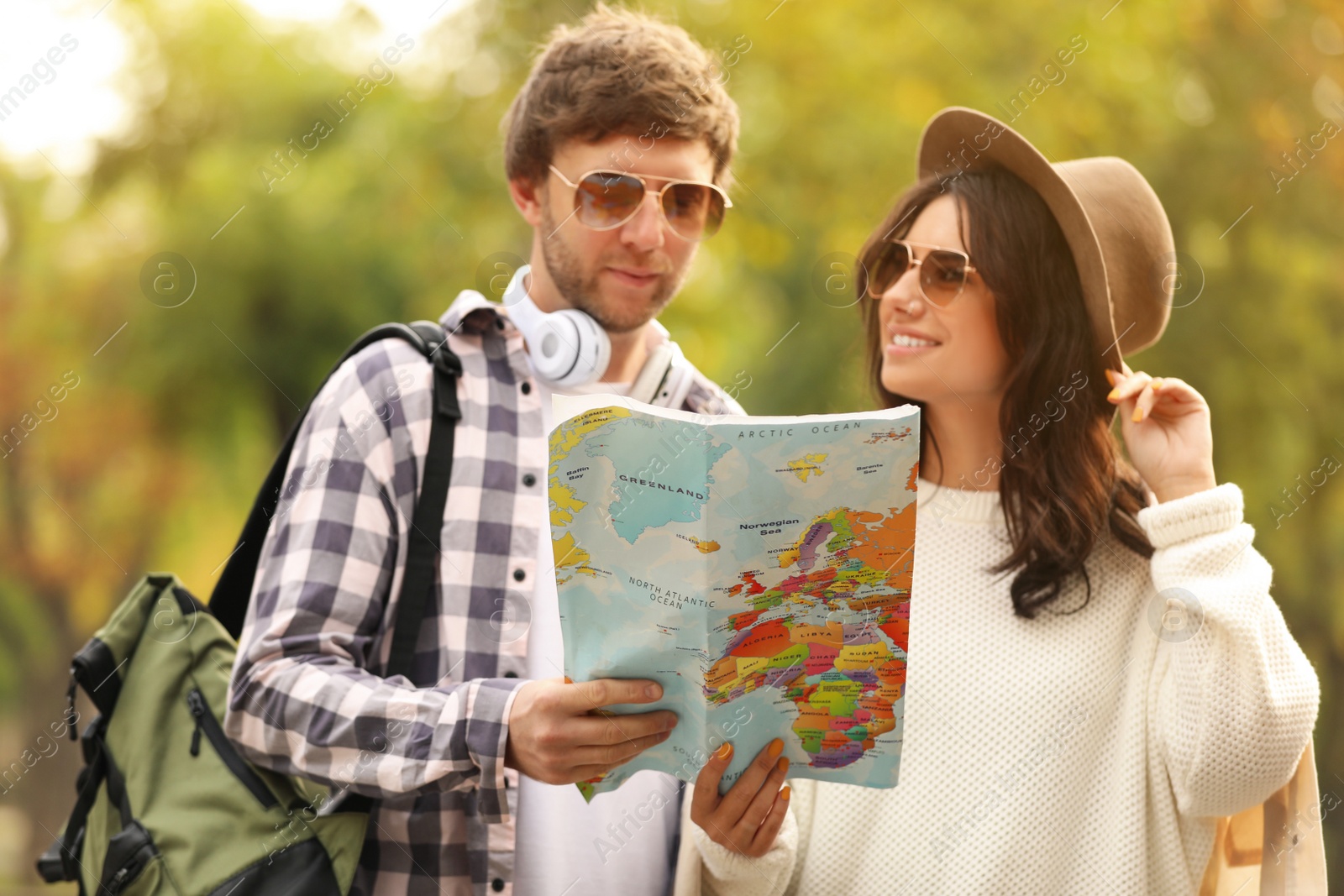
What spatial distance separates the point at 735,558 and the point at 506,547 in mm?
847

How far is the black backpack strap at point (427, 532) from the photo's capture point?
233 cm

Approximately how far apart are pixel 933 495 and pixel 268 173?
747 cm

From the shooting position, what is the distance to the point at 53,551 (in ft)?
37.7

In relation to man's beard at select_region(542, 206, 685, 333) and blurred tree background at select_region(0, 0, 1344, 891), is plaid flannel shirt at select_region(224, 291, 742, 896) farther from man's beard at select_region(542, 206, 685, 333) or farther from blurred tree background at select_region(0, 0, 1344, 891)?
blurred tree background at select_region(0, 0, 1344, 891)

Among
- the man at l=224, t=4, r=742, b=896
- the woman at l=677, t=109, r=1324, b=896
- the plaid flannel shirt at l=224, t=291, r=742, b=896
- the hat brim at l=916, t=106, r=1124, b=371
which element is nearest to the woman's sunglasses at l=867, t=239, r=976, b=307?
the woman at l=677, t=109, r=1324, b=896

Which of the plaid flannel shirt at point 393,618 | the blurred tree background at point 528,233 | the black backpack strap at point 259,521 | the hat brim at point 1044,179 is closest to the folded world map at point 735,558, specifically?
the plaid flannel shirt at point 393,618

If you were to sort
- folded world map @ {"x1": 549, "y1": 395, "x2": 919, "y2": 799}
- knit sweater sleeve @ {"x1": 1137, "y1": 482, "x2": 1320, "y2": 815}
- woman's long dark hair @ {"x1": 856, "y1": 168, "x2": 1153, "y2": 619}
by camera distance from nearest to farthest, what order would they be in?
folded world map @ {"x1": 549, "y1": 395, "x2": 919, "y2": 799} → knit sweater sleeve @ {"x1": 1137, "y1": 482, "x2": 1320, "y2": 815} → woman's long dark hair @ {"x1": 856, "y1": 168, "x2": 1153, "y2": 619}

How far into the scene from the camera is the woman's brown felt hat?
2641 millimetres

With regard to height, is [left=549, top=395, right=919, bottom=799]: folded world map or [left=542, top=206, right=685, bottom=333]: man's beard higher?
[left=542, top=206, right=685, bottom=333]: man's beard

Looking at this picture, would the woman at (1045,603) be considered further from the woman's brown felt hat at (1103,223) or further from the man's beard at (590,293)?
the man's beard at (590,293)

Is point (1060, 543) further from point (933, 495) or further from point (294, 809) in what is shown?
point (294, 809)

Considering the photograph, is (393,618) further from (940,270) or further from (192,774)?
(940,270)

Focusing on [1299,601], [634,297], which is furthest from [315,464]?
[1299,601]

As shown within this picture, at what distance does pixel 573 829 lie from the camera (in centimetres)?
245
